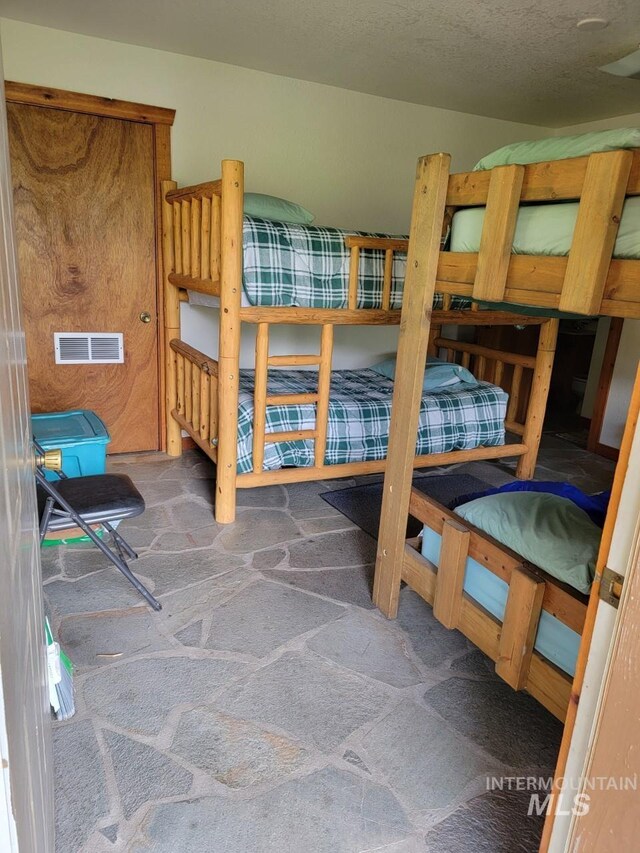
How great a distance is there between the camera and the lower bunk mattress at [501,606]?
5.25 feet

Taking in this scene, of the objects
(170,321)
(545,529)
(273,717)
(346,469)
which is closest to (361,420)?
(346,469)

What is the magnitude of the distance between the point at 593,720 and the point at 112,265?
3631mm

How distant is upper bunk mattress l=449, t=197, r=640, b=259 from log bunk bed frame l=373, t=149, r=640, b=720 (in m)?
0.03

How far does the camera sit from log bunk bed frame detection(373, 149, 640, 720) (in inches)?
55.4

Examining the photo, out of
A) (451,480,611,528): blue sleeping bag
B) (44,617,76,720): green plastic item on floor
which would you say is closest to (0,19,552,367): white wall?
(451,480,611,528): blue sleeping bag

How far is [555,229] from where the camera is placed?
1572mm

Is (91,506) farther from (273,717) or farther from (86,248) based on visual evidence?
(86,248)

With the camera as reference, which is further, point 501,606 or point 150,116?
point 150,116

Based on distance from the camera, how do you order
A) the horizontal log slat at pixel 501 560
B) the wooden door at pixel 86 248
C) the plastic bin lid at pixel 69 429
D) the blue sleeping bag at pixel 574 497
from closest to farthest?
the horizontal log slat at pixel 501 560 < the blue sleeping bag at pixel 574 497 < the plastic bin lid at pixel 69 429 < the wooden door at pixel 86 248

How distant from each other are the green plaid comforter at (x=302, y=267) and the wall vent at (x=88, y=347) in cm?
142

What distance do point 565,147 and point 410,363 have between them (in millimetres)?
807

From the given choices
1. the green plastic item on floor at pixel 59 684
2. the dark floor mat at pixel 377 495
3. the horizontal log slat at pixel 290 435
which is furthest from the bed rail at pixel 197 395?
the green plastic item on floor at pixel 59 684

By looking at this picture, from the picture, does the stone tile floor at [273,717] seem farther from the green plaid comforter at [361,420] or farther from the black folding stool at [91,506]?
the green plaid comforter at [361,420]

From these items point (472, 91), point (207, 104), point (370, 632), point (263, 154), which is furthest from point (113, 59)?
point (370, 632)
